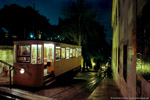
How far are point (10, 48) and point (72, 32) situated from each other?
45.2 ft

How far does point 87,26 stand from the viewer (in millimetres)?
22891

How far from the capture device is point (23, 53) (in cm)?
851

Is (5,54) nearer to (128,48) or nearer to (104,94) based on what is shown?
(104,94)

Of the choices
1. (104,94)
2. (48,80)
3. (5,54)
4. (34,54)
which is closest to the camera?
(104,94)

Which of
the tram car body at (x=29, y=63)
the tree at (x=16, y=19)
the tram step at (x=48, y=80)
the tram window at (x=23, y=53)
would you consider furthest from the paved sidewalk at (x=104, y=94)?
the tree at (x=16, y=19)

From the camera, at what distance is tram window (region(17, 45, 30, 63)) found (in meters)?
8.41

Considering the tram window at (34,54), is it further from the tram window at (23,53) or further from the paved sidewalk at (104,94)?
the paved sidewalk at (104,94)

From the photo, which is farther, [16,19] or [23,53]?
[16,19]

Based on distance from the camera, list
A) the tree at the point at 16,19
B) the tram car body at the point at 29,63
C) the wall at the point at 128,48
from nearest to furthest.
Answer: the wall at the point at 128,48 < the tram car body at the point at 29,63 < the tree at the point at 16,19

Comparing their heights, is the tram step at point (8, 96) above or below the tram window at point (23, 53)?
below

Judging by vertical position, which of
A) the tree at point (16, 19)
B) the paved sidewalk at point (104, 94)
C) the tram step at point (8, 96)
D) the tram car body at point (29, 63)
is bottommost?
the paved sidewalk at point (104, 94)

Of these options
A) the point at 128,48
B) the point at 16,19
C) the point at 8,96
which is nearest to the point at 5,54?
the point at 8,96

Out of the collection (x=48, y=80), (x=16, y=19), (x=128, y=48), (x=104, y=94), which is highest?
(x=16, y=19)

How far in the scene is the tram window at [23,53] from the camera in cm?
841
